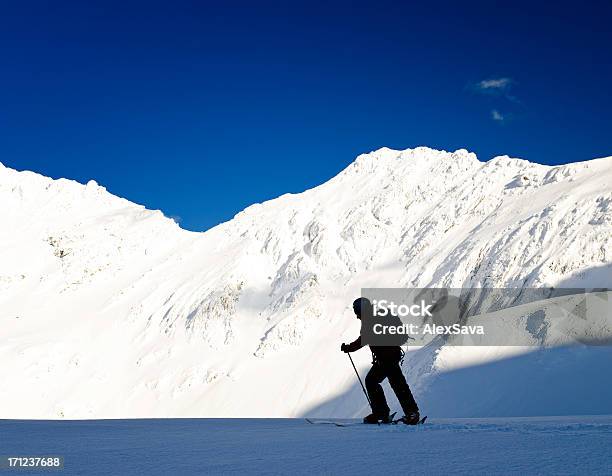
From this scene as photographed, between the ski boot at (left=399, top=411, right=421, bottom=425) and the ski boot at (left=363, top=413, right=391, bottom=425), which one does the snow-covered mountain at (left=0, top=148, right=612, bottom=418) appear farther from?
the ski boot at (left=399, top=411, right=421, bottom=425)

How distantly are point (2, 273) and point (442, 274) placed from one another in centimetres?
7424

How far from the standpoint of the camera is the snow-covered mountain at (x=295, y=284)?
1823 inches

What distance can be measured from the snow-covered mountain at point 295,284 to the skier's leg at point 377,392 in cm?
2547

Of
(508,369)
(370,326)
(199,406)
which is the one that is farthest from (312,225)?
(370,326)

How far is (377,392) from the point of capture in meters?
8.20

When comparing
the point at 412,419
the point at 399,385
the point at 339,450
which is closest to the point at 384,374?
the point at 399,385

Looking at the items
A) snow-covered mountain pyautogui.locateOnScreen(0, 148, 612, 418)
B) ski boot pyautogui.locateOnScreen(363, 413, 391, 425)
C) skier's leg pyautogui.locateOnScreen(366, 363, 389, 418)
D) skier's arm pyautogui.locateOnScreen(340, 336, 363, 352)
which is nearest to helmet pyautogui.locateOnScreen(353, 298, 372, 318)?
skier's arm pyautogui.locateOnScreen(340, 336, 363, 352)

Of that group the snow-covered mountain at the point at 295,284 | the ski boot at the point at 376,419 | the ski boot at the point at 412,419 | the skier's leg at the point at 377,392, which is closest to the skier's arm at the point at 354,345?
the skier's leg at the point at 377,392

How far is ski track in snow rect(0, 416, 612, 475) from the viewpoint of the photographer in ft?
12.2

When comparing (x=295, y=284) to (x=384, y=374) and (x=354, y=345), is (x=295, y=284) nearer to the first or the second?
(x=354, y=345)

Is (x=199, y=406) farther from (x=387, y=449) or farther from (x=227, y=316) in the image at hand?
(x=387, y=449)

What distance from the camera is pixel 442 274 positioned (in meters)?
54.9

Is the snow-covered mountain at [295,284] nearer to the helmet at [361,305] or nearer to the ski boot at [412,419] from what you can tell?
the ski boot at [412,419]

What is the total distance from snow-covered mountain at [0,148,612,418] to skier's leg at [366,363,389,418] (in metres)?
25.5
